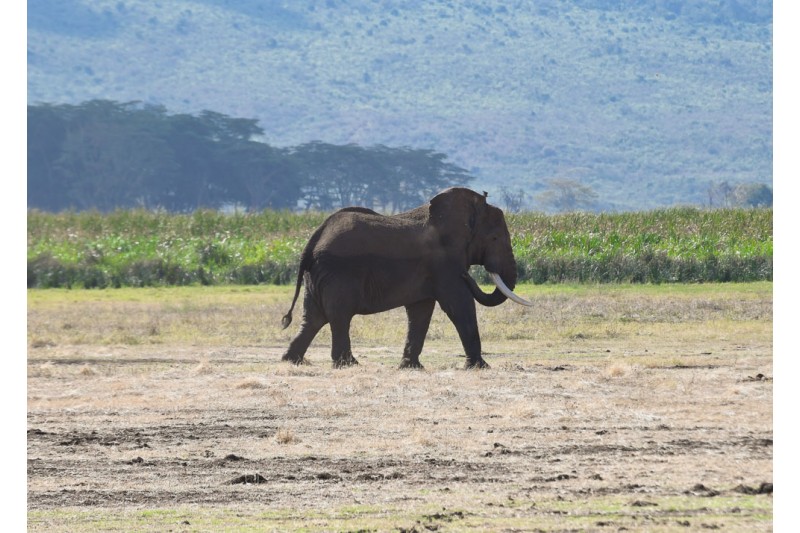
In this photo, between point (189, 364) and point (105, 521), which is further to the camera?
point (189, 364)

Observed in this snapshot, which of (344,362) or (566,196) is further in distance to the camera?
(566,196)

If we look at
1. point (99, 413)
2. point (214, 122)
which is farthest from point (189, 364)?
point (214, 122)

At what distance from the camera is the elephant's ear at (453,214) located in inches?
741

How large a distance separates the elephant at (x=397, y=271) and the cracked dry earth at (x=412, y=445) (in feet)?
1.88

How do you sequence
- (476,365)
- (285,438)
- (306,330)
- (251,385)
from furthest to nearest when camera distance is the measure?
1. (306,330)
2. (476,365)
3. (251,385)
4. (285,438)

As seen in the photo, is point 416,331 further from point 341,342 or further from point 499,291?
point 499,291

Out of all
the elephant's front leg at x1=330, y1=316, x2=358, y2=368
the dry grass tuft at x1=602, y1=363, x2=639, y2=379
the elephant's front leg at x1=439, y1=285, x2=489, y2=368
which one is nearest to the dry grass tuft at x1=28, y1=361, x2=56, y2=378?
the elephant's front leg at x1=330, y1=316, x2=358, y2=368

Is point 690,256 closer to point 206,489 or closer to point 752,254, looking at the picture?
point 752,254

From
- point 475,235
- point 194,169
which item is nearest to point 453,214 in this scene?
point 475,235

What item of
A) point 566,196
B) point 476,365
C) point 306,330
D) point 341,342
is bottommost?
point 476,365

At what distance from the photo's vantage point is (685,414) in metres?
14.0

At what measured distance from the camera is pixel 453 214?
18.8 meters

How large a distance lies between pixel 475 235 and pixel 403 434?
21.1 ft

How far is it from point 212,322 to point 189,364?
22.4ft
